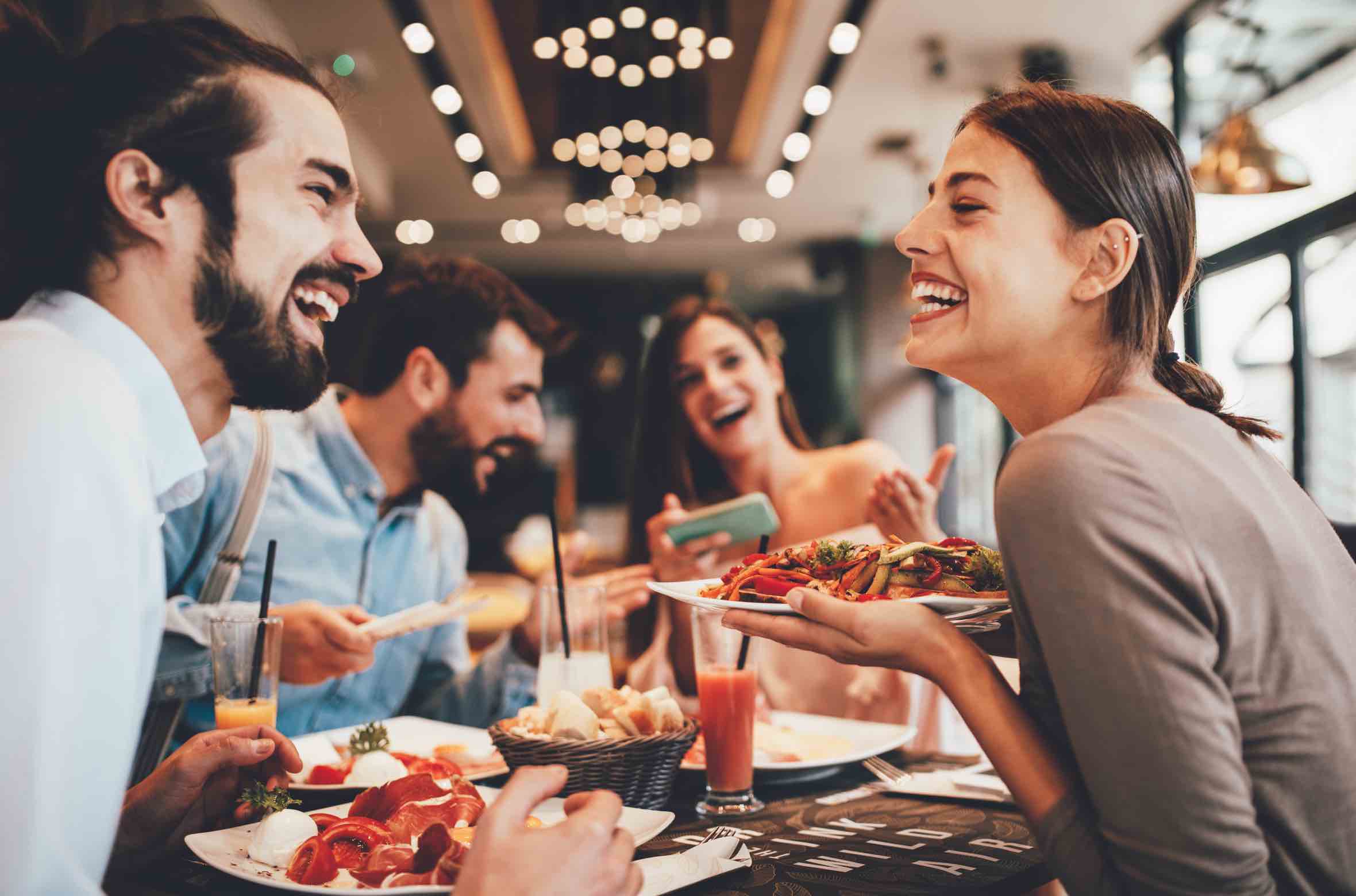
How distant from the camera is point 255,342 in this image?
1354 mm

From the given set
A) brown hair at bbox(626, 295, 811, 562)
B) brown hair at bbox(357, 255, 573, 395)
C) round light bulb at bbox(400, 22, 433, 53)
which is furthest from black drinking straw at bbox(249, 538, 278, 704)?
round light bulb at bbox(400, 22, 433, 53)

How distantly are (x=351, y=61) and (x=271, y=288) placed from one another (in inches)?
189

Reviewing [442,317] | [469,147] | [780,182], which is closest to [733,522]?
[442,317]

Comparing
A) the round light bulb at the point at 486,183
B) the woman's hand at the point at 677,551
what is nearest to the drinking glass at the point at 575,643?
the woman's hand at the point at 677,551

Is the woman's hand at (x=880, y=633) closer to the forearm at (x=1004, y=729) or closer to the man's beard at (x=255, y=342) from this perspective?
the forearm at (x=1004, y=729)

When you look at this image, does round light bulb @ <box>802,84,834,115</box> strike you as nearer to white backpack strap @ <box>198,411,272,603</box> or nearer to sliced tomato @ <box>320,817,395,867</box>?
white backpack strap @ <box>198,411,272,603</box>

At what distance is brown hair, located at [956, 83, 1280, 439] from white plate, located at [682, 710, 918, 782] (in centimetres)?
82

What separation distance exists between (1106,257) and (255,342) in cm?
112

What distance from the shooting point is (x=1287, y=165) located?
3707mm

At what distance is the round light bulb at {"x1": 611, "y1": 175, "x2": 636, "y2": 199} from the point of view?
21.4 ft

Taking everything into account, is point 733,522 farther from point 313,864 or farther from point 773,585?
point 313,864

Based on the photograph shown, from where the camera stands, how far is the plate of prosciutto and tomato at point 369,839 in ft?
3.76

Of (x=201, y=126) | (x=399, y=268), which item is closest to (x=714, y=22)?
(x=399, y=268)

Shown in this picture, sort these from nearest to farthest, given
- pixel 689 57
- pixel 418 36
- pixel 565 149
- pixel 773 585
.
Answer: pixel 773 585 → pixel 418 36 → pixel 689 57 → pixel 565 149
